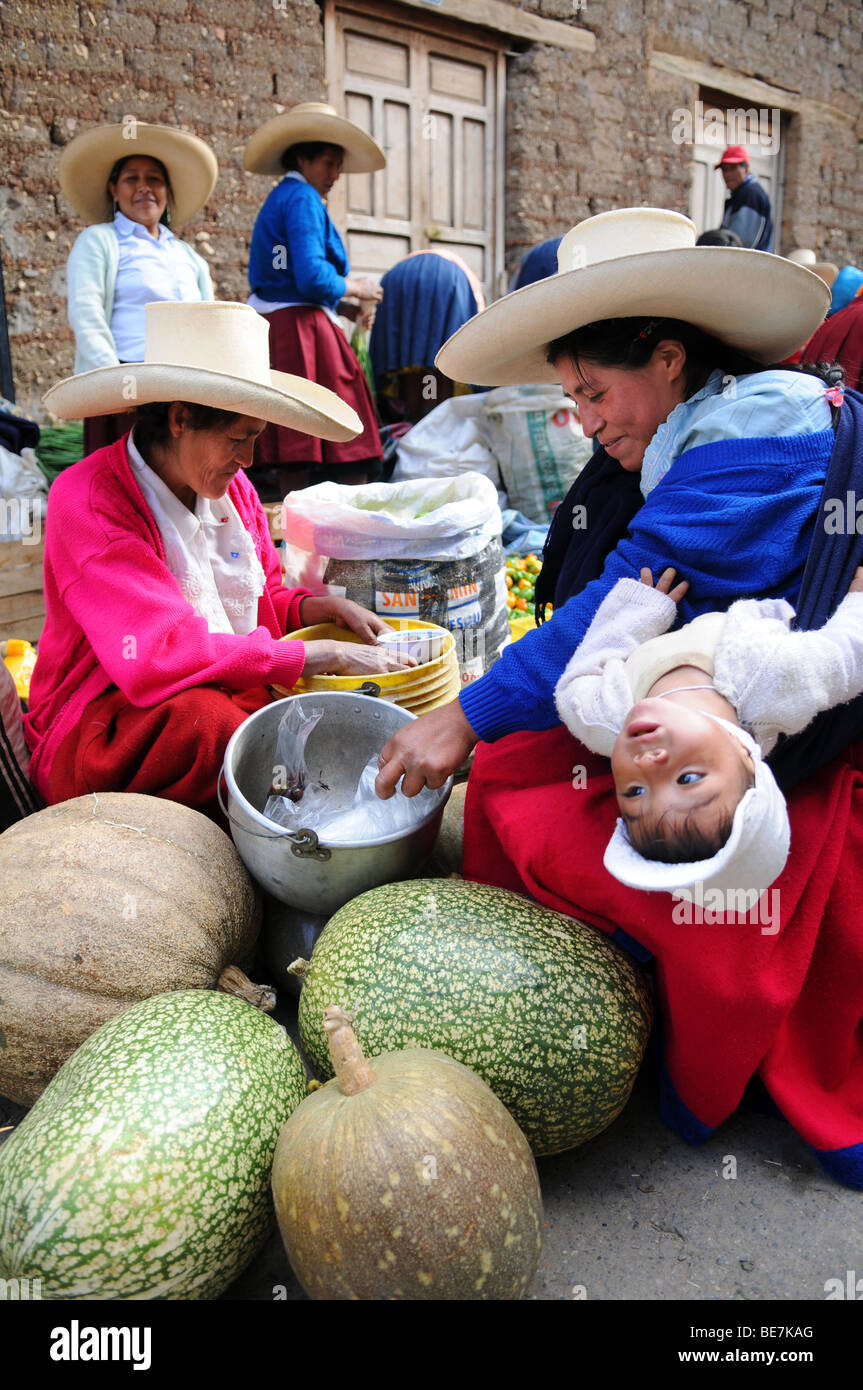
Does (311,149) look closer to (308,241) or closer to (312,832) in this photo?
(308,241)

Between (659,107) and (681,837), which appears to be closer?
(681,837)

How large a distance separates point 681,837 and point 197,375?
181 cm

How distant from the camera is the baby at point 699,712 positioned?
163 cm

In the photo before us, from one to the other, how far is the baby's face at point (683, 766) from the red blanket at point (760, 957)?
0.94ft

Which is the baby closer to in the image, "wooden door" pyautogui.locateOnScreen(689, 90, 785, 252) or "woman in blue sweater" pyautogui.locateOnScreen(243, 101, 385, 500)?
"woman in blue sweater" pyautogui.locateOnScreen(243, 101, 385, 500)

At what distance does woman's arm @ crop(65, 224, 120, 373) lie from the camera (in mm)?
4672

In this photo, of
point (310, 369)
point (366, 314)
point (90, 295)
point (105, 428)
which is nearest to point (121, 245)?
point (90, 295)

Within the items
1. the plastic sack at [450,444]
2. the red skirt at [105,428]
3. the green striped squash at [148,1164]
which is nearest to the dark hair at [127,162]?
Result: the red skirt at [105,428]

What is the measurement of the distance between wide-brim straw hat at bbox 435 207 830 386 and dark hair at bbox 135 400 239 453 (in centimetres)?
69

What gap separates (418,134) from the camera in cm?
793

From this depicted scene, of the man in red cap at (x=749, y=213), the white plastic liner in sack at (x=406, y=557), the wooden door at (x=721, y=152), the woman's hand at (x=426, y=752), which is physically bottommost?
the woman's hand at (x=426, y=752)

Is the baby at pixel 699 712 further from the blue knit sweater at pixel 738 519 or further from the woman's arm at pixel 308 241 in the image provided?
the woman's arm at pixel 308 241

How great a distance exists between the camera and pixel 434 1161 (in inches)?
58.1
